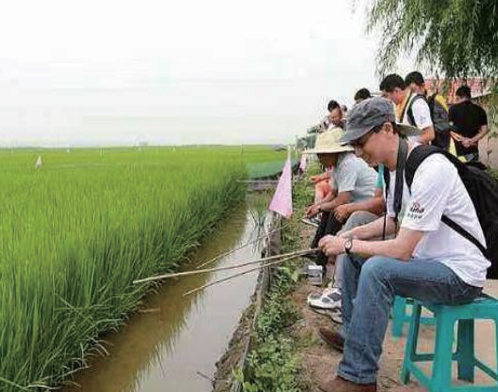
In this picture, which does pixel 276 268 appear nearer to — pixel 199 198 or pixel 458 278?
pixel 458 278

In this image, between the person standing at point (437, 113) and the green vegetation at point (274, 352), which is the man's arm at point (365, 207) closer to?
the green vegetation at point (274, 352)

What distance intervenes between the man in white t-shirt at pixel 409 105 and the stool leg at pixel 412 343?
168 centimetres

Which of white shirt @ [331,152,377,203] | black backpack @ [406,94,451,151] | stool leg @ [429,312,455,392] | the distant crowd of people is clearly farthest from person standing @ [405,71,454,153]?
stool leg @ [429,312,455,392]

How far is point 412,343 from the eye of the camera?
7.52 ft

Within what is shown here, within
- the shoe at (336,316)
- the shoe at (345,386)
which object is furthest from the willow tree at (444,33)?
the shoe at (345,386)

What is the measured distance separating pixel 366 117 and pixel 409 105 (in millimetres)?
2095

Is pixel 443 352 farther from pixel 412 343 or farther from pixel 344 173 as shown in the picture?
pixel 344 173

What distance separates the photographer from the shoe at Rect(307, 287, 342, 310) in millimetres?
3289

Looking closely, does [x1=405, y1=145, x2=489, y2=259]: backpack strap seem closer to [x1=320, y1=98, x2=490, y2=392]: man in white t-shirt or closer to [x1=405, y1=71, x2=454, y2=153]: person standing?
[x1=320, y1=98, x2=490, y2=392]: man in white t-shirt

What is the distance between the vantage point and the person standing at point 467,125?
562 cm

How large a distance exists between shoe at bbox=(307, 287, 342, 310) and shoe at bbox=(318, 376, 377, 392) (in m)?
1.19

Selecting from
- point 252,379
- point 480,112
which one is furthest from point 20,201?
point 480,112

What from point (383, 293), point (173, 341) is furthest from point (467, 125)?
point (383, 293)

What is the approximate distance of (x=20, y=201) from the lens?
4844 mm
